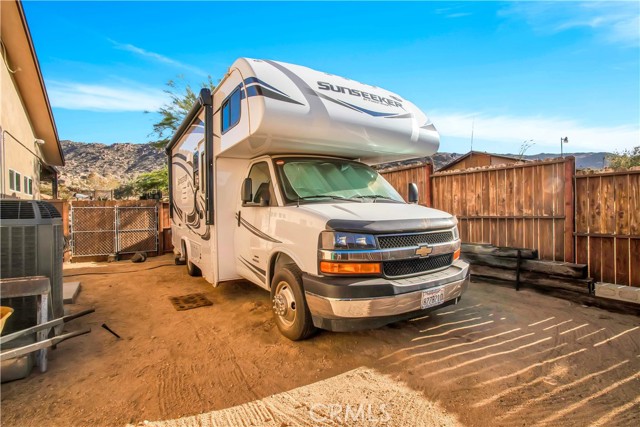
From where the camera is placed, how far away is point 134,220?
35.3 ft

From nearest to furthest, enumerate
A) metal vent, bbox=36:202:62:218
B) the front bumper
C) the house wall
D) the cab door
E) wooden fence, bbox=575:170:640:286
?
the front bumper, metal vent, bbox=36:202:62:218, the cab door, wooden fence, bbox=575:170:640:286, the house wall

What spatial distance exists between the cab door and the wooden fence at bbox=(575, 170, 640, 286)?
504 cm

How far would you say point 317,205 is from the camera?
3732 mm

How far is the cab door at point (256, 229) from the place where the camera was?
417 cm

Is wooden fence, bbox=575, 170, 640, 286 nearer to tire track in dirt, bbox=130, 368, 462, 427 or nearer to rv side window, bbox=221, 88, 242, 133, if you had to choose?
tire track in dirt, bbox=130, 368, 462, 427

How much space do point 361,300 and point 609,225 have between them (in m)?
4.58

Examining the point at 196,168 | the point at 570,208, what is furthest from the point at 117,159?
the point at 570,208

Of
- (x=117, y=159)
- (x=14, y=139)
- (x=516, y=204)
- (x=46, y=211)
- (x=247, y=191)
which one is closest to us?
(x=46, y=211)

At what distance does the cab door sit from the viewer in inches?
164

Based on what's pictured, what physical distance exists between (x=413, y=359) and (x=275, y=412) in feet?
5.03

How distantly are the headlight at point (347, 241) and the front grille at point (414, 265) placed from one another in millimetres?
284

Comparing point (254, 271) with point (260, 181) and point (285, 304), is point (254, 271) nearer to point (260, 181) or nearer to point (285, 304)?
point (285, 304)

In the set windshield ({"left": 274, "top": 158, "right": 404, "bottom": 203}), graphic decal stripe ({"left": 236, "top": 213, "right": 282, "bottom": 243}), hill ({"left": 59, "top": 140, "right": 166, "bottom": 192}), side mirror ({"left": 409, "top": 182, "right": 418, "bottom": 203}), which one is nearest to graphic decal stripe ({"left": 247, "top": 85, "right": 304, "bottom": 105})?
windshield ({"left": 274, "top": 158, "right": 404, "bottom": 203})

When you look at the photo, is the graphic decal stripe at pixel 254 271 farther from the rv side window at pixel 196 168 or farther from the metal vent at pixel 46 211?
the metal vent at pixel 46 211
